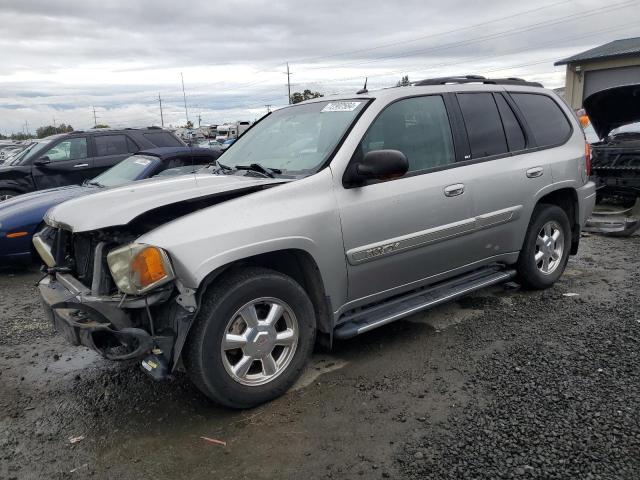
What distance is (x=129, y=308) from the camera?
Result: 9.56ft

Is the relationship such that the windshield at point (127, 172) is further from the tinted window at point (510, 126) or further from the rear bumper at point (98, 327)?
the tinted window at point (510, 126)

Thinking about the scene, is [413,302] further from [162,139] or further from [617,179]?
[162,139]

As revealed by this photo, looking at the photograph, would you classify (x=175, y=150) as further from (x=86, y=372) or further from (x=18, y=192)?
(x=86, y=372)

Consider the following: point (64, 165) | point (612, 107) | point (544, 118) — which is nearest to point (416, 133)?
point (544, 118)

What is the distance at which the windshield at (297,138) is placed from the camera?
367cm

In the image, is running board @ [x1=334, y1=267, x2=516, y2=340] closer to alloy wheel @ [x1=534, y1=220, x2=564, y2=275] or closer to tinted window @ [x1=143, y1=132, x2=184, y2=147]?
alloy wheel @ [x1=534, y1=220, x2=564, y2=275]

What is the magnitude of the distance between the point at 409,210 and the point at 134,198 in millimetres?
1788

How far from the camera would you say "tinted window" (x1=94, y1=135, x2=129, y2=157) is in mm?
9742

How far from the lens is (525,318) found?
14.8 feet

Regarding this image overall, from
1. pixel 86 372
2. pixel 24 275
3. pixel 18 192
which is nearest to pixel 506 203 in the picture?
pixel 86 372

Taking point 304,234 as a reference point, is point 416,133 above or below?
above

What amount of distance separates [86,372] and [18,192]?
6.47 m

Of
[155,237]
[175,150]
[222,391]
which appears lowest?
[222,391]

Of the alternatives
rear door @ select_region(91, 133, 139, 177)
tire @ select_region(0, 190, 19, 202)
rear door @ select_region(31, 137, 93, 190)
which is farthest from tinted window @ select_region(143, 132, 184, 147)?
tire @ select_region(0, 190, 19, 202)
